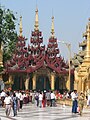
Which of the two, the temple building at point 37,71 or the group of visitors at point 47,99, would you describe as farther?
the temple building at point 37,71

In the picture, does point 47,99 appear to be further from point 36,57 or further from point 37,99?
point 36,57

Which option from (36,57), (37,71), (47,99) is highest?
(36,57)

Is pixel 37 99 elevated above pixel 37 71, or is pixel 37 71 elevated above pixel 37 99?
pixel 37 71

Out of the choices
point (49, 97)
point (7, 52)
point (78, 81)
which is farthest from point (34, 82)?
point (49, 97)

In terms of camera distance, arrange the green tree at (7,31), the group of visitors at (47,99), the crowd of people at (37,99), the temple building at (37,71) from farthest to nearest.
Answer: the temple building at (37,71)
the green tree at (7,31)
the group of visitors at (47,99)
the crowd of people at (37,99)

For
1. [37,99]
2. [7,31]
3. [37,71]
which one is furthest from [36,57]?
[37,99]

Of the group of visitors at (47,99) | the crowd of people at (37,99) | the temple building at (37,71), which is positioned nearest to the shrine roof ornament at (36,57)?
the temple building at (37,71)

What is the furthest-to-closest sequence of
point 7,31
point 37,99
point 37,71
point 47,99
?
point 37,71, point 7,31, point 37,99, point 47,99

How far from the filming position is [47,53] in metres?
72.8

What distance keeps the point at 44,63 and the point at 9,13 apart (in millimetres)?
15557

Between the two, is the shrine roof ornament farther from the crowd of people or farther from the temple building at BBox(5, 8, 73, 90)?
the crowd of people

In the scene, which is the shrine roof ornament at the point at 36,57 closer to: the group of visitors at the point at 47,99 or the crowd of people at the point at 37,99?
the crowd of people at the point at 37,99

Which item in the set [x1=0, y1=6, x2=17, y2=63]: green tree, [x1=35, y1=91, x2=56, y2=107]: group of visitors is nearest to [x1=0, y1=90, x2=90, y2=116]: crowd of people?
[x1=35, y1=91, x2=56, y2=107]: group of visitors

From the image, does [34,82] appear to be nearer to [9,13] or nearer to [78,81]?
[9,13]
